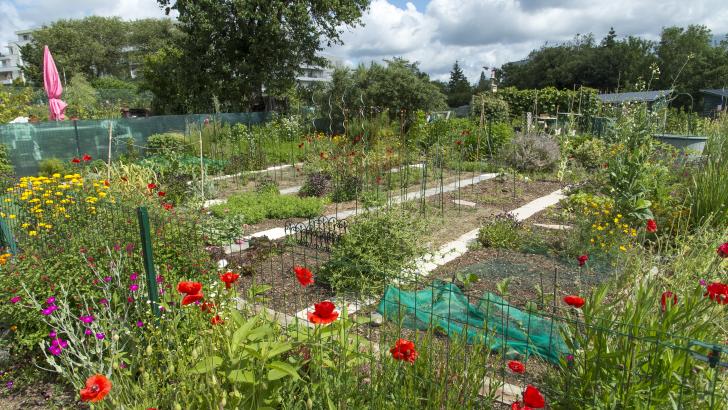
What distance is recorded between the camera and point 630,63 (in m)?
36.7

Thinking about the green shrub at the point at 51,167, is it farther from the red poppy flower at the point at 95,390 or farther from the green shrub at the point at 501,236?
the red poppy flower at the point at 95,390

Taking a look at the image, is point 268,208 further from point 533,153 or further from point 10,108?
point 10,108

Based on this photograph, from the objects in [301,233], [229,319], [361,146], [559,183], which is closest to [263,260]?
[301,233]

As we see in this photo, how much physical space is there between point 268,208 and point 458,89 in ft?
159

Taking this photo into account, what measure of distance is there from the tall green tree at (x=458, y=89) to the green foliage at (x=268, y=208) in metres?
30.5

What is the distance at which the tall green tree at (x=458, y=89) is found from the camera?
4509 cm

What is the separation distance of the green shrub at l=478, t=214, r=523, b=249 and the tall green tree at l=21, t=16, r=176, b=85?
46008 millimetres

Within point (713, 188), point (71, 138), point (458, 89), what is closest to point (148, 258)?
point (713, 188)

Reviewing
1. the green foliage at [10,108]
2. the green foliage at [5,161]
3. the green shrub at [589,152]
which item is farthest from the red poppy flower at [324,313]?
the green foliage at [10,108]

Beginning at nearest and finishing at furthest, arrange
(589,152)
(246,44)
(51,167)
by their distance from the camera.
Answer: (51,167) → (589,152) → (246,44)

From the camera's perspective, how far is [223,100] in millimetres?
17094

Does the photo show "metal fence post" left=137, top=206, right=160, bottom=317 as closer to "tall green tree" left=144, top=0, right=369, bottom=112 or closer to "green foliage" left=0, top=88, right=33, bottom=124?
"green foliage" left=0, top=88, right=33, bottom=124

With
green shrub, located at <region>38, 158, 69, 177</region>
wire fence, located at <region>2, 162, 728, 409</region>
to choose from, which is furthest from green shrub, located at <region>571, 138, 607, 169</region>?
green shrub, located at <region>38, 158, 69, 177</region>

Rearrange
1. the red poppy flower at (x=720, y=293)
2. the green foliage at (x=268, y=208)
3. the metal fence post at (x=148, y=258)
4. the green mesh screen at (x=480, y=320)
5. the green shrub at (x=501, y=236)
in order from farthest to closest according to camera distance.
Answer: the green foliage at (x=268, y=208), the green shrub at (x=501, y=236), the green mesh screen at (x=480, y=320), the metal fence post at (x=148, y=258), the red poppy flower at (x=720, y=293)
